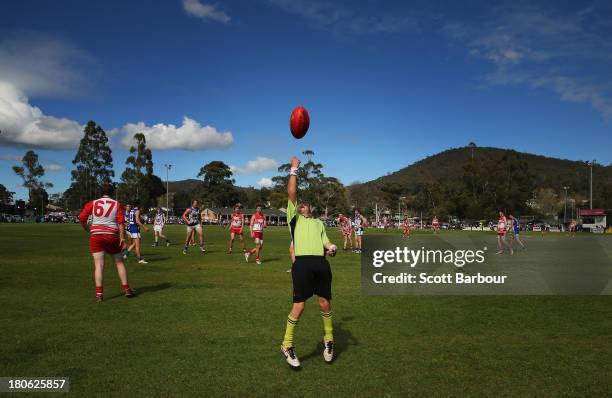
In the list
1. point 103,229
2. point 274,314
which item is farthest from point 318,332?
point 103,229

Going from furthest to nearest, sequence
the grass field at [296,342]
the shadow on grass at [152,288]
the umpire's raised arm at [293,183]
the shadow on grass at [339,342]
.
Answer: the shadow on grass at [152,288]
the shadow on grass at [339,342]
the umpire's raised arm at [293,183]
the grass field at [296,342]

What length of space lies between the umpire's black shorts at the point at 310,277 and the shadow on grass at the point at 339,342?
0.83 meters

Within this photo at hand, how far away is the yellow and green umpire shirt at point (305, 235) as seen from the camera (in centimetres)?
566

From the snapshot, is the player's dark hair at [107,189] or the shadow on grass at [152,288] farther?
the shadow on grass at [152,288]

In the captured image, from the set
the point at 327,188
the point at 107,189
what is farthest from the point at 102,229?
the point at 327,188

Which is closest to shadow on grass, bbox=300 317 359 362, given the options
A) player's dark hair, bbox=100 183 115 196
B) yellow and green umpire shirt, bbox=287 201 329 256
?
yellow and green umpire shirt, bbox=287 201 329 256

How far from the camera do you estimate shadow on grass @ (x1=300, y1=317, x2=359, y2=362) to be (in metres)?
5.82

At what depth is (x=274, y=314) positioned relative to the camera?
798 centimetres

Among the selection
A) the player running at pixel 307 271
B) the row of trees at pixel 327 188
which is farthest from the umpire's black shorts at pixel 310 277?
the row of trees at pixel 327 188

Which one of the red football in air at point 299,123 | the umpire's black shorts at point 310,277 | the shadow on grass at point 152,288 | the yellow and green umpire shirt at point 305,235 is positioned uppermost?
the red football in air at point 299,123

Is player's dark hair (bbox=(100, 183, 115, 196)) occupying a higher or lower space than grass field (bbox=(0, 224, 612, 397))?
higher

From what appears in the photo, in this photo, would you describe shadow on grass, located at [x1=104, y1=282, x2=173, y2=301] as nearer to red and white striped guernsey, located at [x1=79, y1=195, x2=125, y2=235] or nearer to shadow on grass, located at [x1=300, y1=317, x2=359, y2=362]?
red and white striped guernsey, located at [x1=79, y1=195, x2=125, y2=235]

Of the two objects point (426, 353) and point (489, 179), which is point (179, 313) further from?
point (489, 179)

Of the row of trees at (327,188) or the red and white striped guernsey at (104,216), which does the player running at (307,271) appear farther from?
the row of trees at (327,188)
